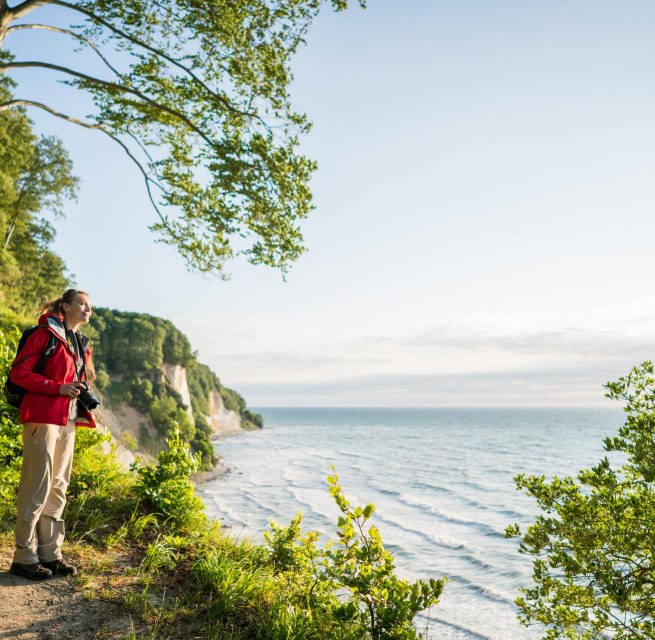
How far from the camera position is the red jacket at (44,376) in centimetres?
435

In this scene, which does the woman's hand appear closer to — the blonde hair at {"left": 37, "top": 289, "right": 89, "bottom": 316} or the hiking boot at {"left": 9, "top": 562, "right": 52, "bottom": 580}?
the blonde hair at {"left": 37, "top": 289, "right": 89, "bottom": 316}

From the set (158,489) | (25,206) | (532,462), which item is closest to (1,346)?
(158,489)

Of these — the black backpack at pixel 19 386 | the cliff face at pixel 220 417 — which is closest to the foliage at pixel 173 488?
the black backpack at pixel 19 386

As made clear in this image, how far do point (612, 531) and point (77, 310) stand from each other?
4.93 meters

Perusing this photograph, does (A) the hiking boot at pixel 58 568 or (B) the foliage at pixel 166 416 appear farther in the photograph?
(B) the foliage at pixel 166 416

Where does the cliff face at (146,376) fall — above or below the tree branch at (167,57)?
below

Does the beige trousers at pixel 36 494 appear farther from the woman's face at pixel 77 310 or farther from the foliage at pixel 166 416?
the foliage at pixel 166 416

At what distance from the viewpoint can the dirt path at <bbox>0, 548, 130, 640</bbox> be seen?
12.4 ft

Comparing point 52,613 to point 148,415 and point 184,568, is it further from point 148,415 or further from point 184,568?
point 148,415

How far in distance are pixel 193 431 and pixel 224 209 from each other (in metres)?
41.2

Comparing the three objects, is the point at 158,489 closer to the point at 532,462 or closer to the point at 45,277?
the point at 45,277

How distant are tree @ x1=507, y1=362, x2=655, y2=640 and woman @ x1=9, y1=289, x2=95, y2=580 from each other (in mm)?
3978

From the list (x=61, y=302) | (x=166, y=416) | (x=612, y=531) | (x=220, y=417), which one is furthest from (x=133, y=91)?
(x=220, y=417)

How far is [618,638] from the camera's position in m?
4.11
